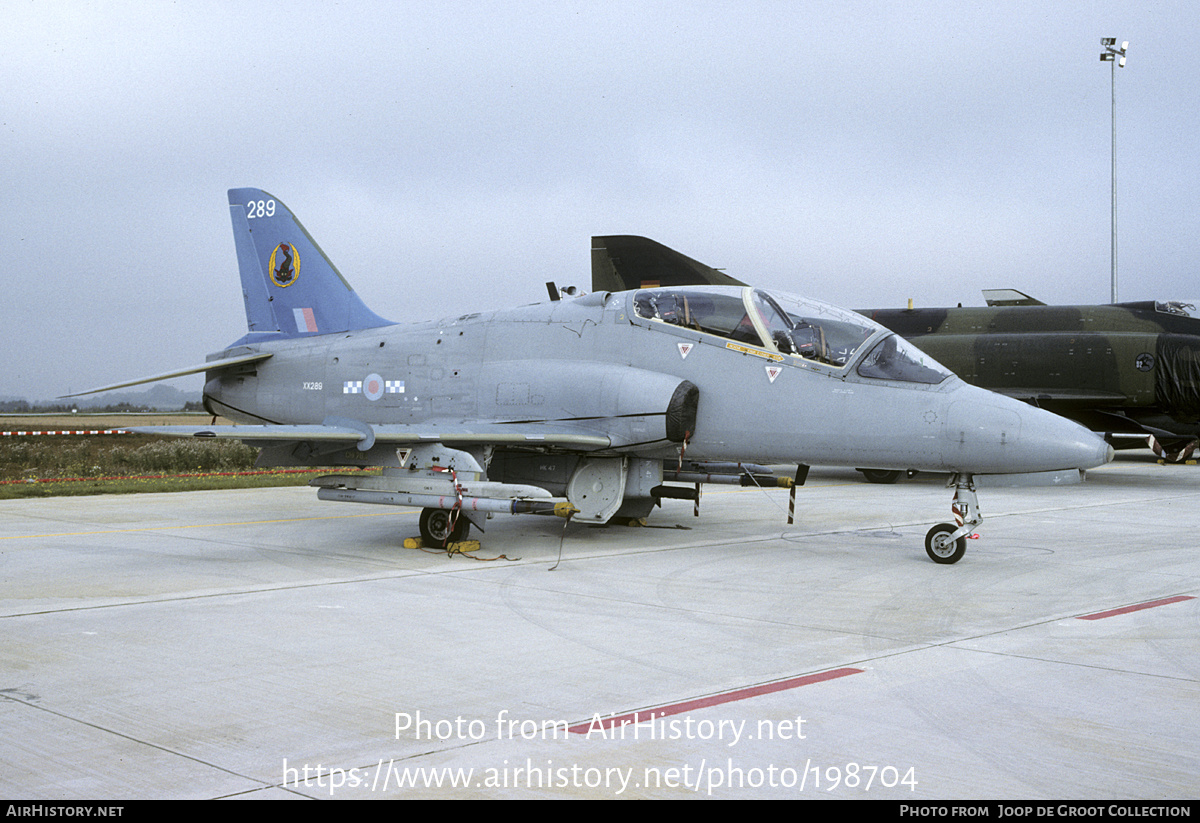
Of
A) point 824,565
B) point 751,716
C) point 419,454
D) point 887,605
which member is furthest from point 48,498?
point 751,716

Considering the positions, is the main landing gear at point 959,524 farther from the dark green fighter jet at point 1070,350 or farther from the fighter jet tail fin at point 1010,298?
the fighter jet tail fin at point 1010,298

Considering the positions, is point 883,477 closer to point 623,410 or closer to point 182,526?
point 623,410

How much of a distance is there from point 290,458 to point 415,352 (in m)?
1.91

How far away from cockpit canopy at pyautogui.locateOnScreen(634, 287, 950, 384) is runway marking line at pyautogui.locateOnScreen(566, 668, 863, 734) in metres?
4.74

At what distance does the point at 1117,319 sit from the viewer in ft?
66.9

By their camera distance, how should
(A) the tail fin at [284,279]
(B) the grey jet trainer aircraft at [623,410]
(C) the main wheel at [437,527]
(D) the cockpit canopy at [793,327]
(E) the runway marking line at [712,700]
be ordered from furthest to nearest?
(A) the tail fin at [284,279] → (C) the main wheel at [437,527] → (D) the cockpit canopy at [793,327] → (B) the grey jet trainer aircraft at [623,410] → (E) the runway marking line at [712,700]

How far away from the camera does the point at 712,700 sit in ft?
16.6

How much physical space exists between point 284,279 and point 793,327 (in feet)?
22.6

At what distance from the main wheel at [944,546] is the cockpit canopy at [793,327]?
146cm

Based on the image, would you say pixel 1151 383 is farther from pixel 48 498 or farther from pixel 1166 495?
pixel 48 498

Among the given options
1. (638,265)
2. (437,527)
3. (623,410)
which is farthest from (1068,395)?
(437,527)

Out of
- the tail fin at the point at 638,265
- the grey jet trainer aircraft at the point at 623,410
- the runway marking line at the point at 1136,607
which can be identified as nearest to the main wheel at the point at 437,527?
the grey jet trainer aircraft at the point at 623,410

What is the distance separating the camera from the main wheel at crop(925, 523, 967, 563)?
384 inches

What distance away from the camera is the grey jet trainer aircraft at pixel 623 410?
9.55 meters
